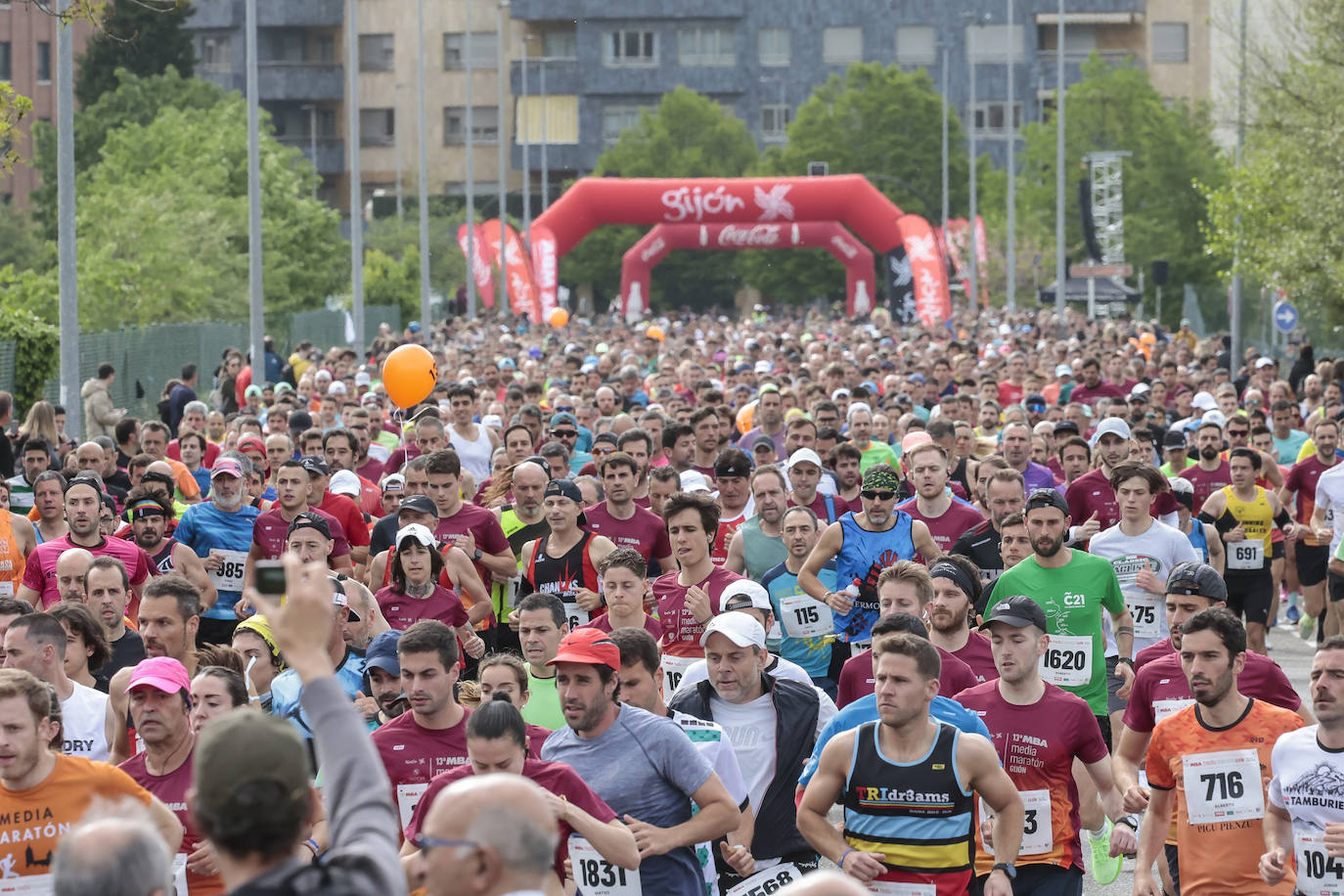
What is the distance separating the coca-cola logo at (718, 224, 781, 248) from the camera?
A: 56.6 meters

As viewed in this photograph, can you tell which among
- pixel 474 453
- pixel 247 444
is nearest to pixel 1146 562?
pixel 247 444

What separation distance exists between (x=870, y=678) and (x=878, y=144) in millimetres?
73070

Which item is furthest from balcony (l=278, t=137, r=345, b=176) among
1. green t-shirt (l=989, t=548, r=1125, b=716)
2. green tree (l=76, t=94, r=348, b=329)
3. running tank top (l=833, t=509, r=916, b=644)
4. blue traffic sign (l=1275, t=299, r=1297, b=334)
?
green t-shirt (l=989, t=548, r=1125, b=716)

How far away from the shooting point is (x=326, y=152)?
98.8 metres

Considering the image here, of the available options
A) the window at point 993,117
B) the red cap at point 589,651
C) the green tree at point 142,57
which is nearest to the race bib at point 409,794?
the red cap at point 589,651

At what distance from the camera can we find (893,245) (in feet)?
164

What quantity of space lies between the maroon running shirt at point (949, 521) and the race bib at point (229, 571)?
375 cm

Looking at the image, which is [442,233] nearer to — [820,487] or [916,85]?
[916,85]

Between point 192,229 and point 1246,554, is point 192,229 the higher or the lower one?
the higher one

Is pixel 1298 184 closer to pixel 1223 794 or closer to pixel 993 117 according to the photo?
pixel 1223 794

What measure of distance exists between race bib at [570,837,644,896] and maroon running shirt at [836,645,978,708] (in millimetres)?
2137

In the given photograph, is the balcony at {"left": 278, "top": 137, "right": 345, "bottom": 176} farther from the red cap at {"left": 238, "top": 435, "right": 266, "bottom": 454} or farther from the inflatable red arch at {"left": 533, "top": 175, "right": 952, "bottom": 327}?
the red cap at {"left": 238, "top": 435, "right": 266, "bottom": 454}

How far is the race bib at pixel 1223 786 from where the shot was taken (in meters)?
6.92

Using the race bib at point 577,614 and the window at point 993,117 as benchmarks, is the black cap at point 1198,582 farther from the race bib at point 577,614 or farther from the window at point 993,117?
the window at point 993,117
